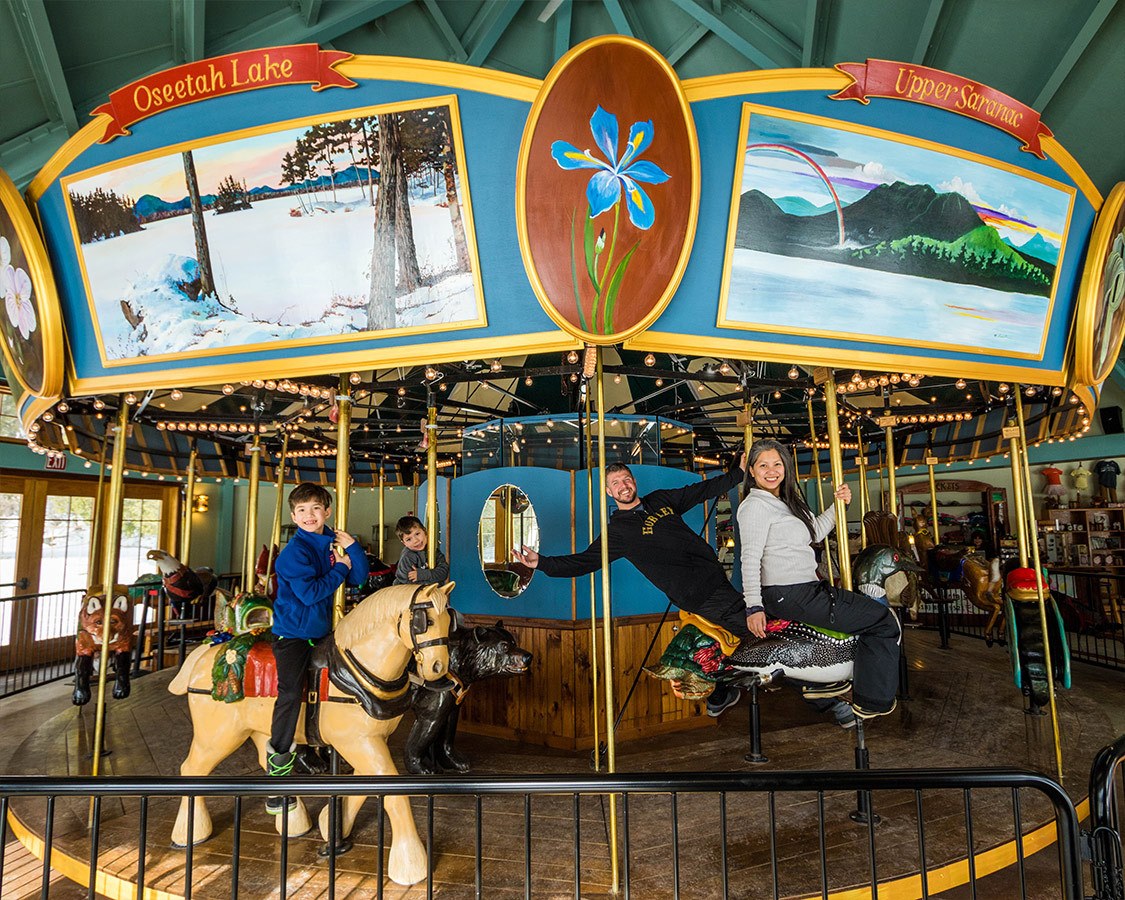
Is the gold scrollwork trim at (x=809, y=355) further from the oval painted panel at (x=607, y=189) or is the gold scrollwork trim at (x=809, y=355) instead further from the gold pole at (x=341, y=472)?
the gold pole at (x=341, y=472)

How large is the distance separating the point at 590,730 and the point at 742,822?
1587mm

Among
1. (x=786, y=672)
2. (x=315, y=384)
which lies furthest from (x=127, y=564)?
(x=786, y=672)

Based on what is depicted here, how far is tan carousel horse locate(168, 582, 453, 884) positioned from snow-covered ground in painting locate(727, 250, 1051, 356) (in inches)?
76.6

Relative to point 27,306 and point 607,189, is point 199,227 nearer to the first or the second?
point 27,306

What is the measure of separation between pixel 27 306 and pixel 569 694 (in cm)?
418

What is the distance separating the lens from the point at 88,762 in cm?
432

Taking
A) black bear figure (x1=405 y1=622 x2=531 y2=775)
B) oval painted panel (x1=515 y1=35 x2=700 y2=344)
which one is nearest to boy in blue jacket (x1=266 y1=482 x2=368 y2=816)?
black bear figure (x1=405 y1=622 x2=531 y2=775)

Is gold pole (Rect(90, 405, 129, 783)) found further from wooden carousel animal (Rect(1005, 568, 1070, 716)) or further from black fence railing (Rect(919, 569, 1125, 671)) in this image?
black fence railing (Rect(919, 569, 1125, 671))

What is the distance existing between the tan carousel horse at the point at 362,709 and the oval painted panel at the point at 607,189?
142 centimetres

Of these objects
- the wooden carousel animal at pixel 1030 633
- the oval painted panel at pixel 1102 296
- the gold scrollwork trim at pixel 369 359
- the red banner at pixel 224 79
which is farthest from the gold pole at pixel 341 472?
the wooden carousel animal at pixel 1030 633

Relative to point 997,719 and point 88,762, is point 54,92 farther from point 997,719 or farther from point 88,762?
point 997,719

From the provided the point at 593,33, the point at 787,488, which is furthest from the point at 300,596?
the point at 593,33

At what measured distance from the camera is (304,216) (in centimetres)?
285

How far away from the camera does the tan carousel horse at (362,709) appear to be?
2.69 metres
